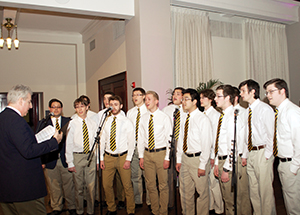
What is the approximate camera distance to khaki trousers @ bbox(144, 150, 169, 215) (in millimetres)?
3361

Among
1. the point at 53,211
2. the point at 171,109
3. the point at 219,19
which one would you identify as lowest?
the point at 53,211

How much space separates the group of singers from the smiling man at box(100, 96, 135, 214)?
0.01 metres

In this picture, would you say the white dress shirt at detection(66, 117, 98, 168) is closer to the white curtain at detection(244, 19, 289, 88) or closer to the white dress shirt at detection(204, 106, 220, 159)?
the white dress shirt at detection(204, 106, 220, 159)

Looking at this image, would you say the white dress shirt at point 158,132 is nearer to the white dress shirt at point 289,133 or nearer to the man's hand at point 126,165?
the man's hand at point 126,165

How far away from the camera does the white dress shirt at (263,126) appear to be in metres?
2.90

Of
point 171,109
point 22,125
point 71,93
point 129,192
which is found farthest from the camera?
point 71,93

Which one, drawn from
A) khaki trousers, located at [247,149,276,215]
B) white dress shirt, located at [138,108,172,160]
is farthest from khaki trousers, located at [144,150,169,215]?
khaki trousers, located at [247,149,276,215]

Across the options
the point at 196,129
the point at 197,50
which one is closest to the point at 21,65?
the point at 197,50

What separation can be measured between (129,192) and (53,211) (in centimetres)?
126

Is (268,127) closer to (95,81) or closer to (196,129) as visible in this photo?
(196,129)

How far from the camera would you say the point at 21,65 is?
7895mm

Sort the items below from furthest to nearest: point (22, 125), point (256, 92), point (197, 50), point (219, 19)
→ 1. point (219, 19)
2. point (197, 50)
3. point (256, 92)
4. point (22, 125)

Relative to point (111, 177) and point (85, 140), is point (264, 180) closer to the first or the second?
point (111, 177)

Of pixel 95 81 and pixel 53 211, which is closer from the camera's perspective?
pixel 53 211
